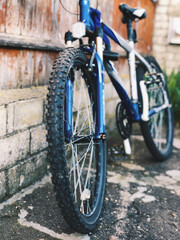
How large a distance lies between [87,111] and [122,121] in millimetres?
763

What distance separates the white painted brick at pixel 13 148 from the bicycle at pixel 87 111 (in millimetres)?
344

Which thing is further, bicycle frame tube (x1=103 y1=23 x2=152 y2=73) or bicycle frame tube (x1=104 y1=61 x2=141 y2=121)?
bicycle frame tube (x1=104 y1=61 x2=141 y2=121)

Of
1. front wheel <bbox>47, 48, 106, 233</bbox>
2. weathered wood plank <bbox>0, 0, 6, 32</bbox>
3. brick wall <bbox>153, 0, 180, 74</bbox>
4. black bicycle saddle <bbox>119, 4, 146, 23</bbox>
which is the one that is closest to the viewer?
front wheel <bbox>47, 48, 106, 233</bbox>

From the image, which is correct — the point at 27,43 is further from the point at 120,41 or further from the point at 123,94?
the point at 123,94

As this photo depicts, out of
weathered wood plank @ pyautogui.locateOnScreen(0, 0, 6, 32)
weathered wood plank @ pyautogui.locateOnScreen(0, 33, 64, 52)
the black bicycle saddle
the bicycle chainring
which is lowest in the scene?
the bicycle chainring

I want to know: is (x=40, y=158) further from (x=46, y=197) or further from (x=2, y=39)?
(x=2, y=39)

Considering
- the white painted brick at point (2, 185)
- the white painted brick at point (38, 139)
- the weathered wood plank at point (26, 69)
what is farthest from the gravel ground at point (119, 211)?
the weathered wood plank at point (26, 69)

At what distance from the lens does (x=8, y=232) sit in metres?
1.84

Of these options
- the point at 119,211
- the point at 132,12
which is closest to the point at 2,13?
the point at 132,12

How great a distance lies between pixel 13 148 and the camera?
2.20 m

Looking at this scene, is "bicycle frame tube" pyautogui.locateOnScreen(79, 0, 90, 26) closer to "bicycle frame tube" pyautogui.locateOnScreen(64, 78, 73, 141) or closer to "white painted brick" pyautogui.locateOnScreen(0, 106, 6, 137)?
"bicycle frame tube" pyautogui.locateOnScreen(64, 78, 73, 141)

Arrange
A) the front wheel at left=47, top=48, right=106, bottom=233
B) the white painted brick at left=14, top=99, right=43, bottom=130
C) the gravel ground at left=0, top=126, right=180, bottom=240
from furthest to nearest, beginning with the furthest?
the white painted brick at left=14, top=99, right=43, bottom=130 < the gravel ground at left=0, top=126, right=180, bottom=240 < the front wheel at left=47, top=48, right=106, bottom=233

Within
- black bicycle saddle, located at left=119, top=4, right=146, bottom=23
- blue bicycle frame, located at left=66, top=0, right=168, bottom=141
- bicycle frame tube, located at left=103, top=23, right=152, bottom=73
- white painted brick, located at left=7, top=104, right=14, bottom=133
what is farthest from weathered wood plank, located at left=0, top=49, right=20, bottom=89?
black bicycle saddle, located at left=119, top=4, right=146, bottom=23

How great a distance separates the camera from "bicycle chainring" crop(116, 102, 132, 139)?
2777 mm
